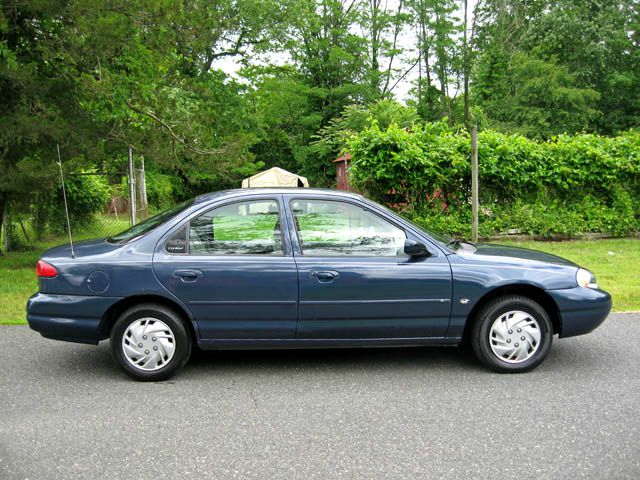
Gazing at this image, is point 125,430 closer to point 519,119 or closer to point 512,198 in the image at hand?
point 512,198

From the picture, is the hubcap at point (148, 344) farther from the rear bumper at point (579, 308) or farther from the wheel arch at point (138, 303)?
the rear bumper at point (579, 308)

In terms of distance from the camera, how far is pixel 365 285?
4723mm

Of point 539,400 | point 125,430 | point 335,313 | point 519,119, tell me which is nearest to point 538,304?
point 539,400

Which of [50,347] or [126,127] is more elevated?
[126,127]

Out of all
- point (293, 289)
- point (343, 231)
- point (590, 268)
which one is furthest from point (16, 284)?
point (590, 268)

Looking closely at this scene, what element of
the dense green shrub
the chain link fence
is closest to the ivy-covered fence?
the chain link fence

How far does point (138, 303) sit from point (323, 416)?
1757 mm

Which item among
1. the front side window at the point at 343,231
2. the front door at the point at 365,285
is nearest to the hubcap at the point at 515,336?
the front door at the point at 365,285

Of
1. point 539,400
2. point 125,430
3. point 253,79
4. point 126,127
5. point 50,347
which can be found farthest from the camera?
point 253,79

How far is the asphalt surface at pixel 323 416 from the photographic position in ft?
10.9

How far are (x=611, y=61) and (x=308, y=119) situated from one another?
1826cm

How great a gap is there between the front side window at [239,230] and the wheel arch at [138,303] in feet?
1.46

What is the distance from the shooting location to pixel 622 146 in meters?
12.7

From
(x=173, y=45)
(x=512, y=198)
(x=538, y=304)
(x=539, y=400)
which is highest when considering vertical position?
(x=173, y=45)
